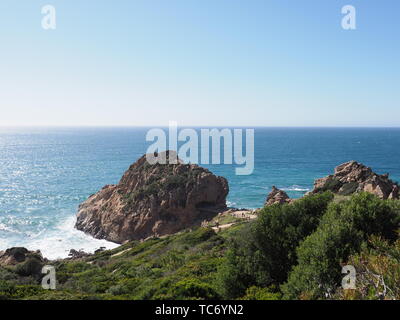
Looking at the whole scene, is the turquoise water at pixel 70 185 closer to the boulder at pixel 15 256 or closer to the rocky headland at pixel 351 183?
the boulder at pixel 15 256

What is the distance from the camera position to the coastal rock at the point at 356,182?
3616 cm

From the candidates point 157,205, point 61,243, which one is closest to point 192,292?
point 157,205

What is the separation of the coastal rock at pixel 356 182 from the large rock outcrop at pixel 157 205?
57.5ft

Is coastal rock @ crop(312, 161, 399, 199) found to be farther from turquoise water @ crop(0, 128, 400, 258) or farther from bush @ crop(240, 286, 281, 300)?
bush @ crop(240, 286, 281, 300)

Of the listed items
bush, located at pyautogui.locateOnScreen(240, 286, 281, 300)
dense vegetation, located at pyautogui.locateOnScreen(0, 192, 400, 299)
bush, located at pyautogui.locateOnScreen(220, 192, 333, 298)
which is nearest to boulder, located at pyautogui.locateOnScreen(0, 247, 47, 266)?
dense vegetation, located at pyautogui.locateOnScreen(0, 192, 400, 299)

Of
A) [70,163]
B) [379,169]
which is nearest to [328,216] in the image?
[379,169]

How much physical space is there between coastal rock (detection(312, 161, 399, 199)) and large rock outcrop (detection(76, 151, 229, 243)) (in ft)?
57.5

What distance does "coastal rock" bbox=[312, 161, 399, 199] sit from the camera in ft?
119

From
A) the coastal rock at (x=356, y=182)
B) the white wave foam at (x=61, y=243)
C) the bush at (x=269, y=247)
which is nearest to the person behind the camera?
the bush at (x=269, y=247)

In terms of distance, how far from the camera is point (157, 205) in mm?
50312

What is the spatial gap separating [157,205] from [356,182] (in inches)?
1193

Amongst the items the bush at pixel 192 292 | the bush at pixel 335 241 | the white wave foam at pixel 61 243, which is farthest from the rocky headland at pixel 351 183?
the white wave foam at pixel 61 243
